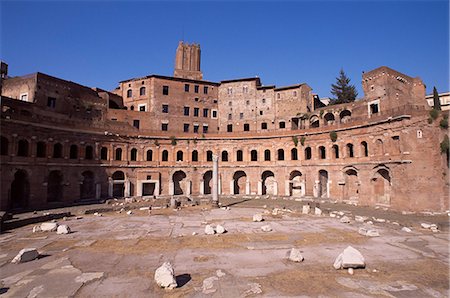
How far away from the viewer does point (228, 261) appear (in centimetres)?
1135

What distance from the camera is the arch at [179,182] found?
40719 millimetres

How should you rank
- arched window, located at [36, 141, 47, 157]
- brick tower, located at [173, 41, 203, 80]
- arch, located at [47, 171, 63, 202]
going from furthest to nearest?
1. brick tower, located at [173, 41, 203, 80]
2. arch, located at [47, 171, 63, 202]
3. arched window, located at [36, 141, 47, 157]

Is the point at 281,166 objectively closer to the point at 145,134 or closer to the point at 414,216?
the point at 414,216

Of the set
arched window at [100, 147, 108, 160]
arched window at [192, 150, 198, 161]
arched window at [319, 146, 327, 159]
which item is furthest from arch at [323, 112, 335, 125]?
arched window at [100, 147, 108, 160]

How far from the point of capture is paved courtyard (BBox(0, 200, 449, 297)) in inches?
340

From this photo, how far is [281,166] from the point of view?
37.8 m

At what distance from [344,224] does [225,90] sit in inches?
1292

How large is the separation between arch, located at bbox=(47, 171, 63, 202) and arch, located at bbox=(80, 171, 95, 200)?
115 inches

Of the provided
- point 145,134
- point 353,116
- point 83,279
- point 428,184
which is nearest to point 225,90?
point 145,134

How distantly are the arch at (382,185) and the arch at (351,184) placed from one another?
8.04 ft

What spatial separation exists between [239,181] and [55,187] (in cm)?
2475

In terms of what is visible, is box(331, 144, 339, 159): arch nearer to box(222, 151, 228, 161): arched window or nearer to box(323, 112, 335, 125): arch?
box(323, 112, 335, 125): arch

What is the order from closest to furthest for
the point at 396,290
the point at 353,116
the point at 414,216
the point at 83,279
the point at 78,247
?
the point at 396,290, the point at 83,279, the point at 78,247, the point at 414,216, the point at 353,116

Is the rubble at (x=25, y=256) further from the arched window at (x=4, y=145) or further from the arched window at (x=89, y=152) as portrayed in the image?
the arched window at (x=89, y=152)
